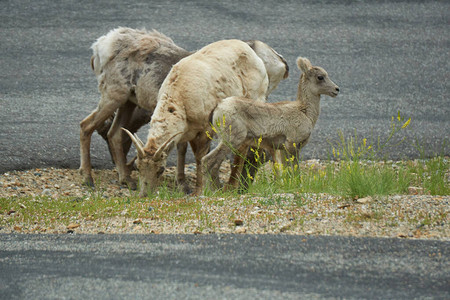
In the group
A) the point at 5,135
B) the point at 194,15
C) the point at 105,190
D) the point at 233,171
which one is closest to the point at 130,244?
the point at 233,171

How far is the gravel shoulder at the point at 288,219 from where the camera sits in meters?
6.60

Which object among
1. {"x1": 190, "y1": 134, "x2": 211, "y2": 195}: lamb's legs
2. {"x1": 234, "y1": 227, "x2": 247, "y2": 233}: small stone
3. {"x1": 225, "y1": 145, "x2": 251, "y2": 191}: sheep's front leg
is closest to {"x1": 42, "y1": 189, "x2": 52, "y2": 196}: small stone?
{"x1": 190, "y1": 134, "x2": 211, "y2": 195}: lamb's legs

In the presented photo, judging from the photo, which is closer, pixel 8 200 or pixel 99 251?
pixel 99 251

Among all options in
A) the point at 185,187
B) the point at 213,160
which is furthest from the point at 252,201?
the point at 185,187

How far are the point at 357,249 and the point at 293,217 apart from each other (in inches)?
50.4

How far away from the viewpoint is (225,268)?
211 inches

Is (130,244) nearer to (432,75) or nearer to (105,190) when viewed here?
(105,190)

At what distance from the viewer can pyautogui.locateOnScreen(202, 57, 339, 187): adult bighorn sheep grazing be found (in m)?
9.05

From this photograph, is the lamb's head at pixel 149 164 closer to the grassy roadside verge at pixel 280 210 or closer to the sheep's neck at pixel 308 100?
the grassy roadside verge at pixel 280 210

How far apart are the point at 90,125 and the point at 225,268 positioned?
6700mm

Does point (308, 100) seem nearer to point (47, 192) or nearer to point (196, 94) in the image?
point (196, 94)

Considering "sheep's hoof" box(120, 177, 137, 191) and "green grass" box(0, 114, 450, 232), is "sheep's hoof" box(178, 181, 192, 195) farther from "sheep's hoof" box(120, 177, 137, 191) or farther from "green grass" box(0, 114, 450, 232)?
"green grass" box(0, 114, 450, 232)

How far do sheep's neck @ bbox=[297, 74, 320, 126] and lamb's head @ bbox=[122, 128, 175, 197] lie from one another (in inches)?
74.7

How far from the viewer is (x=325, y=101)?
17078 mm
